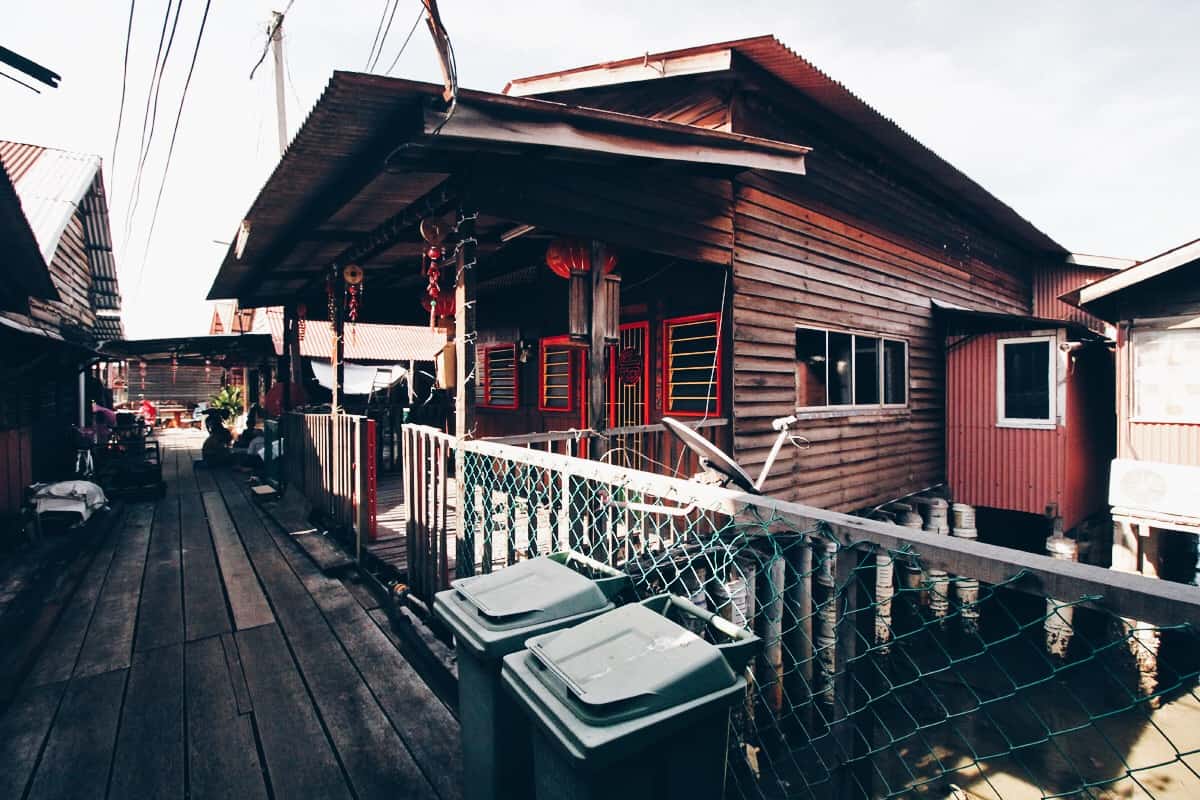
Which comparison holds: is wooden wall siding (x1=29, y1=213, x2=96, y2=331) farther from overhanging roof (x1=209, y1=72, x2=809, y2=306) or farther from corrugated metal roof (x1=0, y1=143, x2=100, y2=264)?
overhanging roof (x1=209, y1=72, x2=809, y2=306)

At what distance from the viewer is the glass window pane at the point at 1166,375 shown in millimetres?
8016

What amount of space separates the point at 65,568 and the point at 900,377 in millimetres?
10970

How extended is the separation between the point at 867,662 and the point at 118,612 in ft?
25.3

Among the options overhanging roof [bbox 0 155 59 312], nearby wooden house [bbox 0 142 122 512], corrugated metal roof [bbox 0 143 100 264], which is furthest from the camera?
corrugated metal roof [bbox 0 143 100 264]

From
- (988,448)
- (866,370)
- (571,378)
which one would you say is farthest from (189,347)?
(988,448)

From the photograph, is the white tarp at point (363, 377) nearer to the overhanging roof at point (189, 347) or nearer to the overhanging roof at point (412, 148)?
the overhanging roof at point (189, 347)

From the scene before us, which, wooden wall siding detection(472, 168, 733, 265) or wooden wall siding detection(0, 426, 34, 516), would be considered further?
wooden wall siding detection(0, 426, 34, 516)

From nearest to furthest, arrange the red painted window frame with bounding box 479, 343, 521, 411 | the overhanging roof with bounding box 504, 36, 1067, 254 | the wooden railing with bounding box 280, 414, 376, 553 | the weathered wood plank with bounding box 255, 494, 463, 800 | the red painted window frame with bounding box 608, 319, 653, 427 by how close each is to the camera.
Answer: the weathered wood plank with bounding box 255, 494, 463, 800, the wooden railing with bounding box 280, 414, 376, 553, the overhanging roof with bounding box 504, 36, 1067, 254, the red painted window frame with bounding box 608, 319, 653, 427, the red painted window frame with bounding box 479, 343, 521, 411

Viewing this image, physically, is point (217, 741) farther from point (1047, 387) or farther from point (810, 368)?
point (1047, 387)

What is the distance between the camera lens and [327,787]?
8.40ft

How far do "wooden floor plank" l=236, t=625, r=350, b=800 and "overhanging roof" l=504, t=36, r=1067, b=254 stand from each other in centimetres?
665

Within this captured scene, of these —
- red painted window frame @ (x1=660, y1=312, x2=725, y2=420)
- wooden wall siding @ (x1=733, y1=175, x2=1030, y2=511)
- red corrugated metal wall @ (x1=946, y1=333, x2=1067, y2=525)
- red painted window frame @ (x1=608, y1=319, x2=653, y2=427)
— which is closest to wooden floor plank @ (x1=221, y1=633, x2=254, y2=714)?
red painted window frame @ (x1=660, y1=312, x2=725, y2=420)

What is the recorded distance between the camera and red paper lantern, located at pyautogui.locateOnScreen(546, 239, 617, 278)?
5.08 meters

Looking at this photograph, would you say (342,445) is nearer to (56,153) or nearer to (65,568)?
(65,568)
